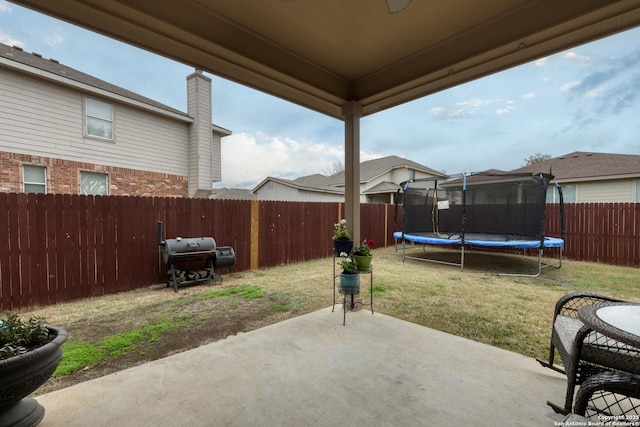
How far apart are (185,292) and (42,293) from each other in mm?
1735

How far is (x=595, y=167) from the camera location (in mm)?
10398

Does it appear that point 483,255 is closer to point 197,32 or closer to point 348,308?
point 348,308

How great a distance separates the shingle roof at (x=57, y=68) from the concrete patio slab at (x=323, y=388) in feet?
25.3

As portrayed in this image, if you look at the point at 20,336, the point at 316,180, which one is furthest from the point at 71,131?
the point at 316,180

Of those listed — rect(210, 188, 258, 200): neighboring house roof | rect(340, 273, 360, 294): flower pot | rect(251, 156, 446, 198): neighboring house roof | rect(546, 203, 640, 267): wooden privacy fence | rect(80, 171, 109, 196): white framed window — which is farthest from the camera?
rect(210, 188, 258, 200): neighboring house roof

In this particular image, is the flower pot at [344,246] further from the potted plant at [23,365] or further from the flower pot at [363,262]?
the potted plant at [23,365]

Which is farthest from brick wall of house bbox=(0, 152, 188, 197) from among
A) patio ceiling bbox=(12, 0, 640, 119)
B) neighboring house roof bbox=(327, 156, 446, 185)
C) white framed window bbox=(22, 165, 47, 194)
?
neighboring house roof bbox=(327, 156, 446, 185)

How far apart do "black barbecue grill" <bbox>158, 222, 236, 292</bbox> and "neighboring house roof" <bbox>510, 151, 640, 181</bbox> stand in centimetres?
1072

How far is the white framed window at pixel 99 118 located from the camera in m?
7.06

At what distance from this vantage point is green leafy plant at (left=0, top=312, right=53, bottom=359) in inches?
54.9

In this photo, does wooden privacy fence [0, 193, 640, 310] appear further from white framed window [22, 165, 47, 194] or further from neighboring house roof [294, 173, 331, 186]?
neighboring house roof [294, 173, 331, 186]

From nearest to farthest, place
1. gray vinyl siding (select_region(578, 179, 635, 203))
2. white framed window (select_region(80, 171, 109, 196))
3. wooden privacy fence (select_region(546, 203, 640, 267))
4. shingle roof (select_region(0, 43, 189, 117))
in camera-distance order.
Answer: shingle roof (select_region(0, 43, 189, 117)), wooden privacy fence (select_region(546, 203, 640, 267)), white framed window (select_region(80, 171, 109, 196)), gray vinyl siding (select_region(578, 179, 635, 203))

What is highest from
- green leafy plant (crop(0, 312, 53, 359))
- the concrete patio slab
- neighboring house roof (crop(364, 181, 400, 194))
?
neighboring house roof (crop(364, 181, 400, 194))

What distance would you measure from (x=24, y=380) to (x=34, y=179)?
7.24 metres
